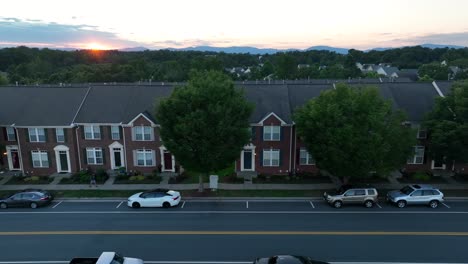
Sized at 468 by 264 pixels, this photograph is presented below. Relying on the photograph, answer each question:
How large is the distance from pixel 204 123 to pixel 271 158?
433 inches

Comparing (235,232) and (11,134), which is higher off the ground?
(11,134)

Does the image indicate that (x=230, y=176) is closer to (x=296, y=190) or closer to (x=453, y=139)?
(x=296, y=190)

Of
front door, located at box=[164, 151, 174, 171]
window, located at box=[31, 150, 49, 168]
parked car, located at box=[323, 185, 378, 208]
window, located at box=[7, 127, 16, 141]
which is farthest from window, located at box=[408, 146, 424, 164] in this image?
window, located at box=[7, 127, 16, 141]

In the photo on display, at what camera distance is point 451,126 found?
94.4 ft

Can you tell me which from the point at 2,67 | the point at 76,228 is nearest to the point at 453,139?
the point at 76,228

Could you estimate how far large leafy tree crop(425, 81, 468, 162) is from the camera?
2833cm

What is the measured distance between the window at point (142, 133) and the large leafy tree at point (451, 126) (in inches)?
1053

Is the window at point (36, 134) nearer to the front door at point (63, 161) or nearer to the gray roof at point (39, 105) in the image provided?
the gray roof at point (39, 105)

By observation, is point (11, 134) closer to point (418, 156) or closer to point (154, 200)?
point (154, 200)

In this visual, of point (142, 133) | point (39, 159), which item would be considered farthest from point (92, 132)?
point (39, 159)

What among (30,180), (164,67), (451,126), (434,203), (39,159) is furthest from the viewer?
(164,67)

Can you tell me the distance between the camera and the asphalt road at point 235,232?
63.6 feet

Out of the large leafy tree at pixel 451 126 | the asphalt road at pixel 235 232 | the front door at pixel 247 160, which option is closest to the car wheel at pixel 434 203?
the asphalt road at pixel 235 232

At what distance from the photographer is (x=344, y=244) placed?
66.8 feet
